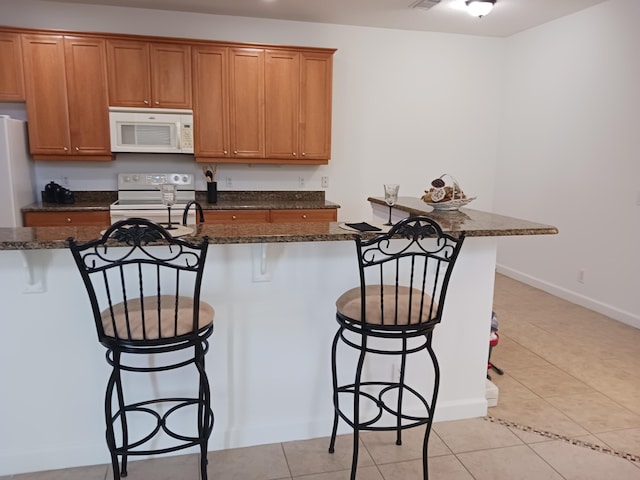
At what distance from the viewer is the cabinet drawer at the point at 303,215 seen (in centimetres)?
441

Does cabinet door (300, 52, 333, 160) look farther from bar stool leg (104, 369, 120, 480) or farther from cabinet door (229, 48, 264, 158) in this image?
bar stool leg (104, 369, 120, 480)

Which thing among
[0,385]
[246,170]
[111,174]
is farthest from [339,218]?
[0,385]

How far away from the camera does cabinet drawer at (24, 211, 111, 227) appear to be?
3.97 m

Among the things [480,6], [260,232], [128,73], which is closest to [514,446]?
[260,232]

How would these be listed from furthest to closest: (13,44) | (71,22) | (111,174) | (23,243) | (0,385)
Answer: (111,174), (71,22), (13,44), (0,385), (23,243)

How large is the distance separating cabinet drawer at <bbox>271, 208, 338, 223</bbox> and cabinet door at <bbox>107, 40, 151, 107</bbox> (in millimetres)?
1521

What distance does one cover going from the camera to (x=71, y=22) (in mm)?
4230

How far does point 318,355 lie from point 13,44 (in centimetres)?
375

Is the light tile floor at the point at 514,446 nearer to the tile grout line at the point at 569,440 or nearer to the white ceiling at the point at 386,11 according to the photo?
the tile grout line at the point at 569,440

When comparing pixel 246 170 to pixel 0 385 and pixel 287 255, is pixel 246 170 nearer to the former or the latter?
pixel 287 255

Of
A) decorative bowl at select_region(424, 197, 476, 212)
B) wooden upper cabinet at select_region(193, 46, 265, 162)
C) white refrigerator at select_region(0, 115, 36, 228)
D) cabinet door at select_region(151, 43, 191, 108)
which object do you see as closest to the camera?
decorative bowl at select_region(424, 197, 476, 212)

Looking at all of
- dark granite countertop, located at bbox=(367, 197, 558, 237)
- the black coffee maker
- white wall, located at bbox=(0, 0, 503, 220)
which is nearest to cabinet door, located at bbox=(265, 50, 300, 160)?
white wall, located at bbox=(0, 0, 503, 220)

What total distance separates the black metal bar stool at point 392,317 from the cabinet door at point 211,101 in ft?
8.63

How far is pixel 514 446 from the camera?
2271 millimetres
